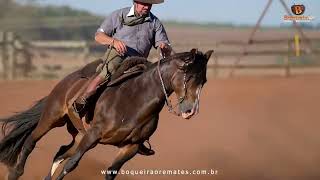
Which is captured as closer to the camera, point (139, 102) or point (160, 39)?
point (139, 102)

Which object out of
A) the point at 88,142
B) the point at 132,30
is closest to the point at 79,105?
the point at 88,142

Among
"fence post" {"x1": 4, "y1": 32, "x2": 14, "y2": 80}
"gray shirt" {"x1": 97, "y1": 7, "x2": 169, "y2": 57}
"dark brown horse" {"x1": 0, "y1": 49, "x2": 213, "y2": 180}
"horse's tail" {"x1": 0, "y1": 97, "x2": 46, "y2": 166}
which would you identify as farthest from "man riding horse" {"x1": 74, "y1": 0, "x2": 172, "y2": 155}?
"fence post" {"x1": 4, "y1": 32, "x2": 14, "y2": 80}

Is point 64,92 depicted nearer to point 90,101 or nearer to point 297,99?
point 90,101

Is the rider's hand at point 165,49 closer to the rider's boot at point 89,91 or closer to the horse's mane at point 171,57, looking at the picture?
the horse's mane at point 171,57

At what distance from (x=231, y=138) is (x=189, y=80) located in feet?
22.5

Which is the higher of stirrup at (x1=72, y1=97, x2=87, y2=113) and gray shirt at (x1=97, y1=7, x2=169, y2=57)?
gray shirt at (x1=97, y1=7, x2=169, y2=57)

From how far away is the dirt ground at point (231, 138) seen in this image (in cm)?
1007

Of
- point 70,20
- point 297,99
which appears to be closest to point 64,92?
point 297,99

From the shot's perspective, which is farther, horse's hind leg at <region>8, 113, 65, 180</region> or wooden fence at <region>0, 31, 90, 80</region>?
wooden fence at <region>0, 31, 90, 80</region>

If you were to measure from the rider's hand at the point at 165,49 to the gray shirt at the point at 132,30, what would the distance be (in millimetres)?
57

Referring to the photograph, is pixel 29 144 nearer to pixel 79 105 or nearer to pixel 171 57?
pixel 79 105

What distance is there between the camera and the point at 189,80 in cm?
597

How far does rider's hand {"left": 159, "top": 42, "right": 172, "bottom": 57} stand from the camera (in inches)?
262

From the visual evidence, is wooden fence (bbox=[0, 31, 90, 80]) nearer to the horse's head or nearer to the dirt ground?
the dirt ground
